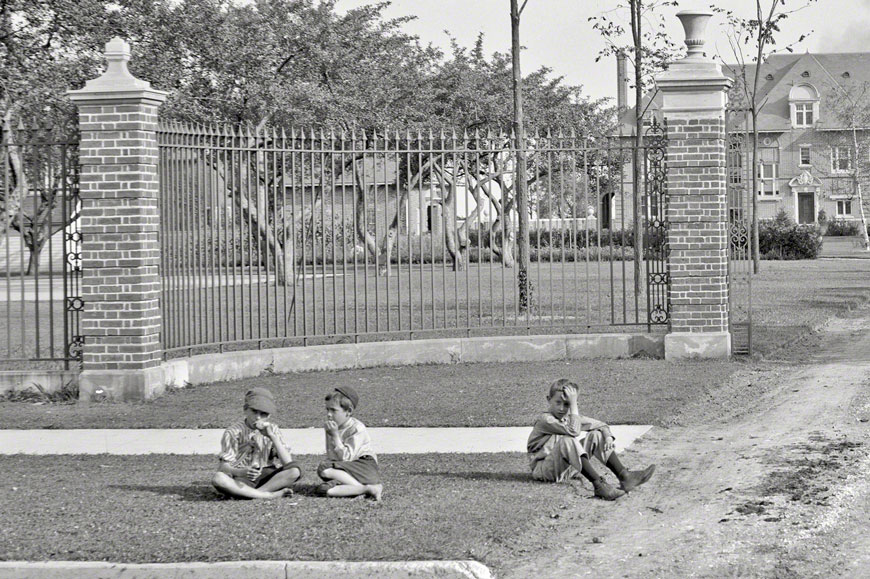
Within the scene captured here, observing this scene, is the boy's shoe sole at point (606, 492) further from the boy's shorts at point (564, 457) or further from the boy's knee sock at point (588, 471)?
the boy's shorts at point (564, 457)

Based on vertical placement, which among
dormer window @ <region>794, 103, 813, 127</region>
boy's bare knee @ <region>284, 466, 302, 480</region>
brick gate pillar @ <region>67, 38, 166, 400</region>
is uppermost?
dormer window @ <region>794, 103, 813, 127</region>

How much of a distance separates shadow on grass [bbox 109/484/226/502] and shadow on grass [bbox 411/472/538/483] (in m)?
1.42

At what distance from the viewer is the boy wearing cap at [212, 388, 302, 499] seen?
7.45 m

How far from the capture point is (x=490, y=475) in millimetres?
8383

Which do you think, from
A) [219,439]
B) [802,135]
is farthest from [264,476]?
[802,135]

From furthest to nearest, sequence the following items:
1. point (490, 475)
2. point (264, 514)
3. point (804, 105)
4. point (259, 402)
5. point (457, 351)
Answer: point (804, 105)
point (457, 351)
point (490, 475)
point (259, 402)
point (264, 514)

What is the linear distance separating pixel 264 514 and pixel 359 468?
2.22 feet

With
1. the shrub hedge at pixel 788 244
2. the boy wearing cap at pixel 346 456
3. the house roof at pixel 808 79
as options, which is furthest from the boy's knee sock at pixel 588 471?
the house roof at pixel 808 79

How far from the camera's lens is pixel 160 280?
12.9 m

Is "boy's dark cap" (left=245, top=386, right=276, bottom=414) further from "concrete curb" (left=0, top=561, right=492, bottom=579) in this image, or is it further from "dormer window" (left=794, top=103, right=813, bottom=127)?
"dormer window" (left=794, top=103, right=813, bottom=127)

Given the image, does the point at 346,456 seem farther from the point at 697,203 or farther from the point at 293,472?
the point at 697,203

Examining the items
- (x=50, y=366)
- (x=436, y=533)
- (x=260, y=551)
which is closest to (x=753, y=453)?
(x=436, y=533)

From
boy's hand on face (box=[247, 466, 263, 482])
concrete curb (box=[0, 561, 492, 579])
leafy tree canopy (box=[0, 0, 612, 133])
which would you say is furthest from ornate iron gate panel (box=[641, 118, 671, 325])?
leafy tree canopy (box=[0, 0, 612, 133])

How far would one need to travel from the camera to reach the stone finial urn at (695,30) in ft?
47.1
